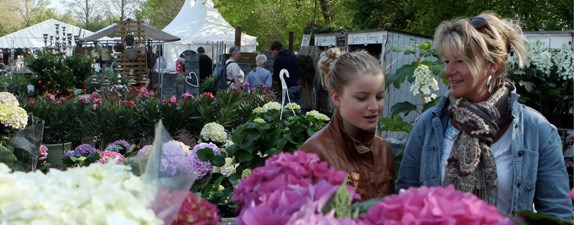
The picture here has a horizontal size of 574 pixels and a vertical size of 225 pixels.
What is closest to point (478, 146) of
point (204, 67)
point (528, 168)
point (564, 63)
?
point (528, 168)

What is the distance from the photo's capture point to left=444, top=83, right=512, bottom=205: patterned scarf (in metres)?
2.78

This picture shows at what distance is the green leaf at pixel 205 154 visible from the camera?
535cm

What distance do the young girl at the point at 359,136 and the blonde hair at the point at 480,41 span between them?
302 mm

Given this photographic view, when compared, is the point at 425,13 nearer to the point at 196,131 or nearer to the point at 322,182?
the point at 196,131

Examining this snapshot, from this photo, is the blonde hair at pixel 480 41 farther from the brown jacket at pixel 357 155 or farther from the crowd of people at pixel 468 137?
the brown jacket at pixel 357 155

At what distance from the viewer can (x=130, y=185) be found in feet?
4.86

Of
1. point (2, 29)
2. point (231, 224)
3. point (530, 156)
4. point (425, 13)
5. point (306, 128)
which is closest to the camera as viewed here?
point (231, 224)

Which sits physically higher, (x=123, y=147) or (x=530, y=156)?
(x=530, y=156)

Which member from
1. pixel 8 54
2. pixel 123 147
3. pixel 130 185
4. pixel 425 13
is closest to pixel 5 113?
pixel 123 147

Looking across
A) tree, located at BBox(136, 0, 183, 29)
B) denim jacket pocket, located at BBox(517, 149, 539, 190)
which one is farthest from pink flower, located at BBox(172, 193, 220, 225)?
tree, located at BBox(136, 0, 183, 29)

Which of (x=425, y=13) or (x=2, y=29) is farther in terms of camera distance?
(x=2, y=29)

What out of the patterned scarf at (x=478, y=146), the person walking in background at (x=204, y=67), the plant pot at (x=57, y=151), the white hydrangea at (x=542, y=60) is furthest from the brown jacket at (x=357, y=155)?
the person walking in background at (x=204, y=67)

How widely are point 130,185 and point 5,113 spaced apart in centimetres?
433

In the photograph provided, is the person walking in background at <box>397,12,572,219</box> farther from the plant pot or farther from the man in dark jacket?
the man in dark jacket
